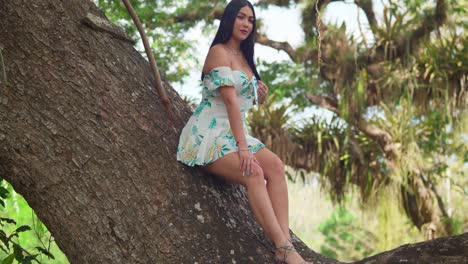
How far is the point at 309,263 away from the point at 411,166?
627 centimetres

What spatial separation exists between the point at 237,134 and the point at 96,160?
1.85ft

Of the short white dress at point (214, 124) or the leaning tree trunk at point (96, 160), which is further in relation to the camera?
the short white dress at point (214, 124)

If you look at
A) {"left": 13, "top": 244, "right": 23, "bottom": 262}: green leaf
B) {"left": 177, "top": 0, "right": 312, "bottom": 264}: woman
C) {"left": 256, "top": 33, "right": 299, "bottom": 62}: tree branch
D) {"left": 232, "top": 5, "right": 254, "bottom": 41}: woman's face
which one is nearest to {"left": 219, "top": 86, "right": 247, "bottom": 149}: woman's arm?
{"left": 177, "top": 0, "right": 312, "bottom": 264}: woman

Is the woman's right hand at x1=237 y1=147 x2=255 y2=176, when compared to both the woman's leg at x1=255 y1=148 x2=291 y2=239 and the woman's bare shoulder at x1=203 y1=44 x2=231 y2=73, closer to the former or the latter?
the woman's leg at x1=255 y1=148 x2=291 y2=239

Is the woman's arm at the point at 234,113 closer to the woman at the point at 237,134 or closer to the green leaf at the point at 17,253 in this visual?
the woman at the point at 237,134

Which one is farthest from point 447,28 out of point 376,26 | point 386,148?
point 386,148

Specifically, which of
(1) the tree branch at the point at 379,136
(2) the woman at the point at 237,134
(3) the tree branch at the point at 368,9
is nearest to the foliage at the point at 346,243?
(1) the tree branch at the point at 379,136

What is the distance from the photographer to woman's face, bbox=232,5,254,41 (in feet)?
9.64

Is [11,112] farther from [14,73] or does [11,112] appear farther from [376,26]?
[376,26]

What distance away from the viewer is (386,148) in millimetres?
8648

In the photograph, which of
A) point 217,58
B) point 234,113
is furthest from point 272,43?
point 234,113

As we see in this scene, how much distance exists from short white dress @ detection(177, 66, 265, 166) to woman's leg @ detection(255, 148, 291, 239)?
62mm

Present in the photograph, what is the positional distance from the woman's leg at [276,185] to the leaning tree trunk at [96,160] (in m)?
0.11

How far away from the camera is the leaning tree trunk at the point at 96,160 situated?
242 cm
